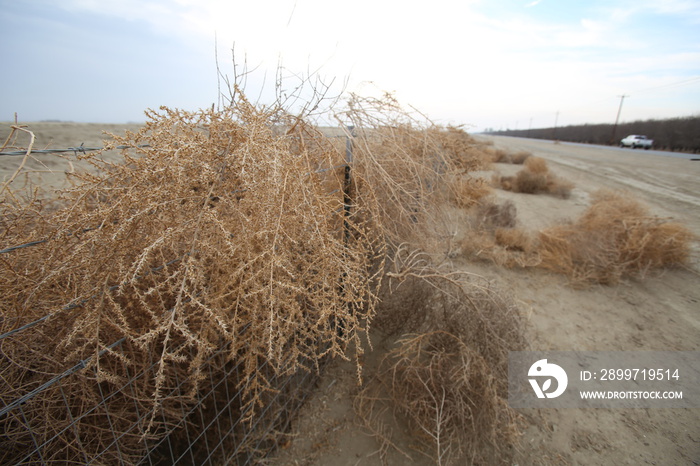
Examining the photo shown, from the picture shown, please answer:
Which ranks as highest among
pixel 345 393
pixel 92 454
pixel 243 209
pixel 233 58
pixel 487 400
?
pixel 233 58

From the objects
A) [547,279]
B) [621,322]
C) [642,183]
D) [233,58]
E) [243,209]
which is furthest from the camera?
[642,183]

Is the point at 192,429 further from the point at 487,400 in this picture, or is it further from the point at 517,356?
the point at 517,356

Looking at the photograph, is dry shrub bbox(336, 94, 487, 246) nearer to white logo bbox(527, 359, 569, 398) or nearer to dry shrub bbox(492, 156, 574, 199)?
white logo bbox(527, 359, 569, 398)

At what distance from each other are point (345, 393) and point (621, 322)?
3.14 metres

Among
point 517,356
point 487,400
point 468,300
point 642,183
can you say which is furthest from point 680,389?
point 642,183

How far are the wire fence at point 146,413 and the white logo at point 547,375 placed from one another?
1673 millimetres

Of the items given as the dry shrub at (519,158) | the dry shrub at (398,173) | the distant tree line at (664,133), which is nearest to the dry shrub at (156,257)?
the dry shrub at (398,173)

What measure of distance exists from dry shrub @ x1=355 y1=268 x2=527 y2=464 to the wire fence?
648 millimetres

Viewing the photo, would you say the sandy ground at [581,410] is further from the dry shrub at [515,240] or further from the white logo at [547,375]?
the dry shrub at [515,240]

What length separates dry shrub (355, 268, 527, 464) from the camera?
1.84m

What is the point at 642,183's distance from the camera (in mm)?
10320

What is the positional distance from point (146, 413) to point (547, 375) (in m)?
2.73

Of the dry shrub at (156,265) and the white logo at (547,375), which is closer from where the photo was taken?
the dry shrub at (156,265)

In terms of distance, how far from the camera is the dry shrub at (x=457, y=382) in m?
1.84
